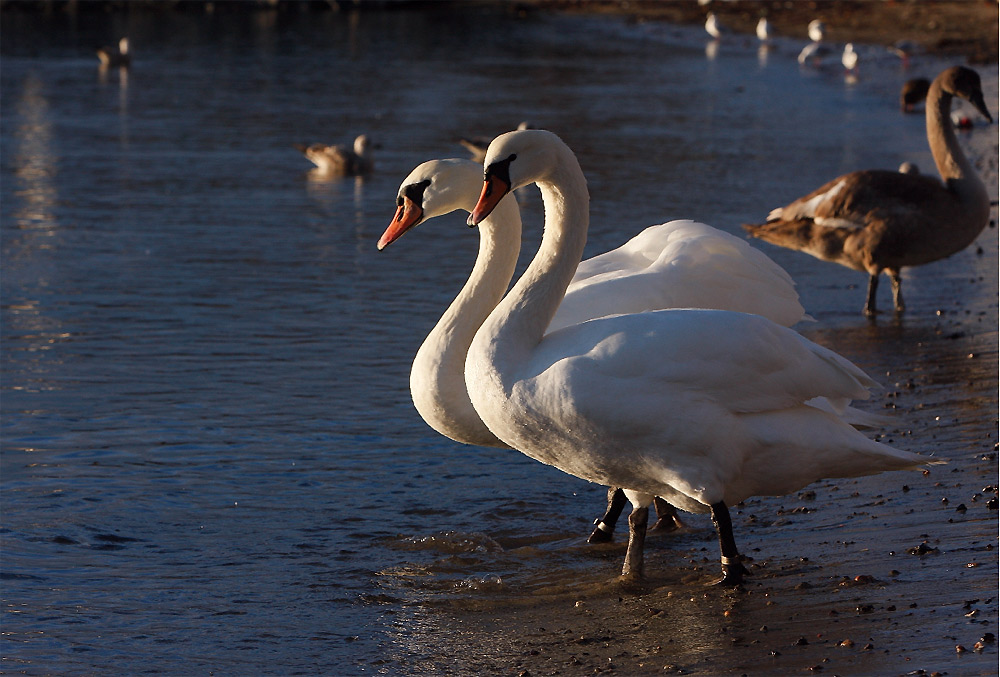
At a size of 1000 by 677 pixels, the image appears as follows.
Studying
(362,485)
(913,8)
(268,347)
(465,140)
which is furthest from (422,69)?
(362,485)

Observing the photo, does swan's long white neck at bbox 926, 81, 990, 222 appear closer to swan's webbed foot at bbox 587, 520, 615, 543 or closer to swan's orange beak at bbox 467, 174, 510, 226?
swan's webbed foot at bbox 587, 520, 615, 543

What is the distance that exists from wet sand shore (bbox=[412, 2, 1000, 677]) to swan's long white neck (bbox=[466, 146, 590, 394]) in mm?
882

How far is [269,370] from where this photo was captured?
8484 mm

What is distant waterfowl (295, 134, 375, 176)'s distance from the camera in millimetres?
17125

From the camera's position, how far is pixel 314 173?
17672 millimetres

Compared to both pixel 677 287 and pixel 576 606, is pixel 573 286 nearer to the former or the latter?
pixel 677 287

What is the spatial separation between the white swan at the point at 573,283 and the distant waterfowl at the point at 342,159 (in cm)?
1090

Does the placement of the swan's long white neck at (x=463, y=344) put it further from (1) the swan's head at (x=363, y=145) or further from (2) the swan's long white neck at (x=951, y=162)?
(1) the swan's head at (x=363, y=145)

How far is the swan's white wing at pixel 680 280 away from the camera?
5902 mm

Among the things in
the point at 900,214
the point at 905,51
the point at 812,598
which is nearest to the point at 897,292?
the point at 900,214

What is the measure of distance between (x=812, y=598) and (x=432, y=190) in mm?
2211

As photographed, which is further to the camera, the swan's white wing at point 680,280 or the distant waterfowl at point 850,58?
the distant waterfowl at point 850,58

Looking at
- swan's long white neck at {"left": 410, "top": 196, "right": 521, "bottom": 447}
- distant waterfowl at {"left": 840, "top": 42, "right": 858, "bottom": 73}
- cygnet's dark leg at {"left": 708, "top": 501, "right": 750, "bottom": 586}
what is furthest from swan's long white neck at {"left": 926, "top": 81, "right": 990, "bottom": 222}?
Answer: distant waterfowl at {"left": 840, "top": 42, "right": 858, "bottom": 73}

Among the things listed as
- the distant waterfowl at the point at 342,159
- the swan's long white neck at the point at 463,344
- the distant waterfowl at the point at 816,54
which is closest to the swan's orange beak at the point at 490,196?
the swan's long white neck at the point at 463,344
